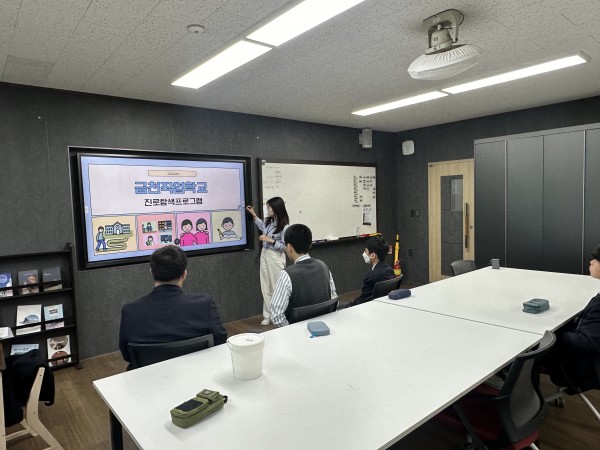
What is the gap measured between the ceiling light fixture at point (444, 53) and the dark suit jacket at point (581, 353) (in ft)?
4.70

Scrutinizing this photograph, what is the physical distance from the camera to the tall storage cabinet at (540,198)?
3.92 m

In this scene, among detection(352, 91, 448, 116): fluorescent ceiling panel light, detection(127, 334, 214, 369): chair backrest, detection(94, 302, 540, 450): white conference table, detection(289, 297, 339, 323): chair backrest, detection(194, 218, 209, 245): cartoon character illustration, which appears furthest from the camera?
detection(194, 218, 209, 245): cartoon character illustration

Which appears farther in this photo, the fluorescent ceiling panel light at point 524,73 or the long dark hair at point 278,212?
the long dark hair at point 278,212

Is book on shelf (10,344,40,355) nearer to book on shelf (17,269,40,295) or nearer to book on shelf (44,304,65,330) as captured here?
book on shelf (44,304,65,330)

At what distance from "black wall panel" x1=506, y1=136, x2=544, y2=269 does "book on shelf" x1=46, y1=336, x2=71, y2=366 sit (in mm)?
4762

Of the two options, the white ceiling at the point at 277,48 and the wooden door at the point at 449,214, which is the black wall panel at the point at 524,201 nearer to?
the white ceiling at the point at 277,48

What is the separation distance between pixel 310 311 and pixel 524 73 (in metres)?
2.96

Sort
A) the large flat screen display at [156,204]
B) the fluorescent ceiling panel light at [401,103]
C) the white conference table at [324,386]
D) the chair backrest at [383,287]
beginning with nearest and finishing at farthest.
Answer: the white conference table at [324,386] → the chair backrest at [383,287] → the large flat screen display at [156,204] → the fluorescent ceiling panel light at [401,103]

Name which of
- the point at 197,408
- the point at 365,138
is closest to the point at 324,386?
the point at 197,408

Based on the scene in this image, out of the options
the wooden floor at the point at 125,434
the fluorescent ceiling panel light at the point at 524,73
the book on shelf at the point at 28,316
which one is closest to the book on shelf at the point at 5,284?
the book on shelf at the point at 28,316

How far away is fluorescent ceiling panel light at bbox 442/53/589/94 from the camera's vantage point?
10.3ft

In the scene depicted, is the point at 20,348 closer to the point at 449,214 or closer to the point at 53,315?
the point at 53,315

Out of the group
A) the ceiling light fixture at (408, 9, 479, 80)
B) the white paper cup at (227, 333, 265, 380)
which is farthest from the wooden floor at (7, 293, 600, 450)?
the ceiling light fixture at (408, 9, 479, 80)

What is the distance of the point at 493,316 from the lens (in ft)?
7.35
